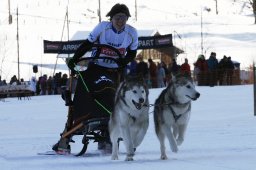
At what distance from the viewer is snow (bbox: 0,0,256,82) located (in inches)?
2058

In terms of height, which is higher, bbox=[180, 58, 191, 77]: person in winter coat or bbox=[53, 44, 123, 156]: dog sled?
bbox=[180, 58, 191, 77]: person in winter coat

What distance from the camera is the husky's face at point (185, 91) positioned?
259 inches

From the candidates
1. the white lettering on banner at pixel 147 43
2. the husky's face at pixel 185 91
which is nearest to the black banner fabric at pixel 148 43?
the white lettering on banner at pixel 147 43

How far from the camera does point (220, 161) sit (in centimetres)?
592

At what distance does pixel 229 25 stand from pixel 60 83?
45902mm

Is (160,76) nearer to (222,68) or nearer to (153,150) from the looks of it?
(222,68)

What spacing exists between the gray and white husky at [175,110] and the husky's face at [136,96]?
0.36 meters

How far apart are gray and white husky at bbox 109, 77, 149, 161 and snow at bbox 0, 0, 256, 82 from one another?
3598 centimetres

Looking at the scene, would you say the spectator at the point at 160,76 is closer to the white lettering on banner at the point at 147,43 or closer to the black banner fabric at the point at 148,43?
the black banner fabric at the point at 148,43

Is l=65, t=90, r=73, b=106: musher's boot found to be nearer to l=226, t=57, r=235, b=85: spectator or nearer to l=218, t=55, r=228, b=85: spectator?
l=218, t=55, r=228, b=85: spectator

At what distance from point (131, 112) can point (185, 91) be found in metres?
0.64

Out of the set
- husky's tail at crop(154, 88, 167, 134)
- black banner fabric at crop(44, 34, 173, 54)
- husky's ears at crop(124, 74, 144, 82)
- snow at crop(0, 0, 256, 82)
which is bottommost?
husky's tail at crop(154, 88, 167, 134)

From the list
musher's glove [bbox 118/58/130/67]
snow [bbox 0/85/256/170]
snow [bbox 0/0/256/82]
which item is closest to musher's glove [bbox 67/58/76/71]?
musher's glove [bbox 118/58/130/67]

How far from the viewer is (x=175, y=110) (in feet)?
21.5
